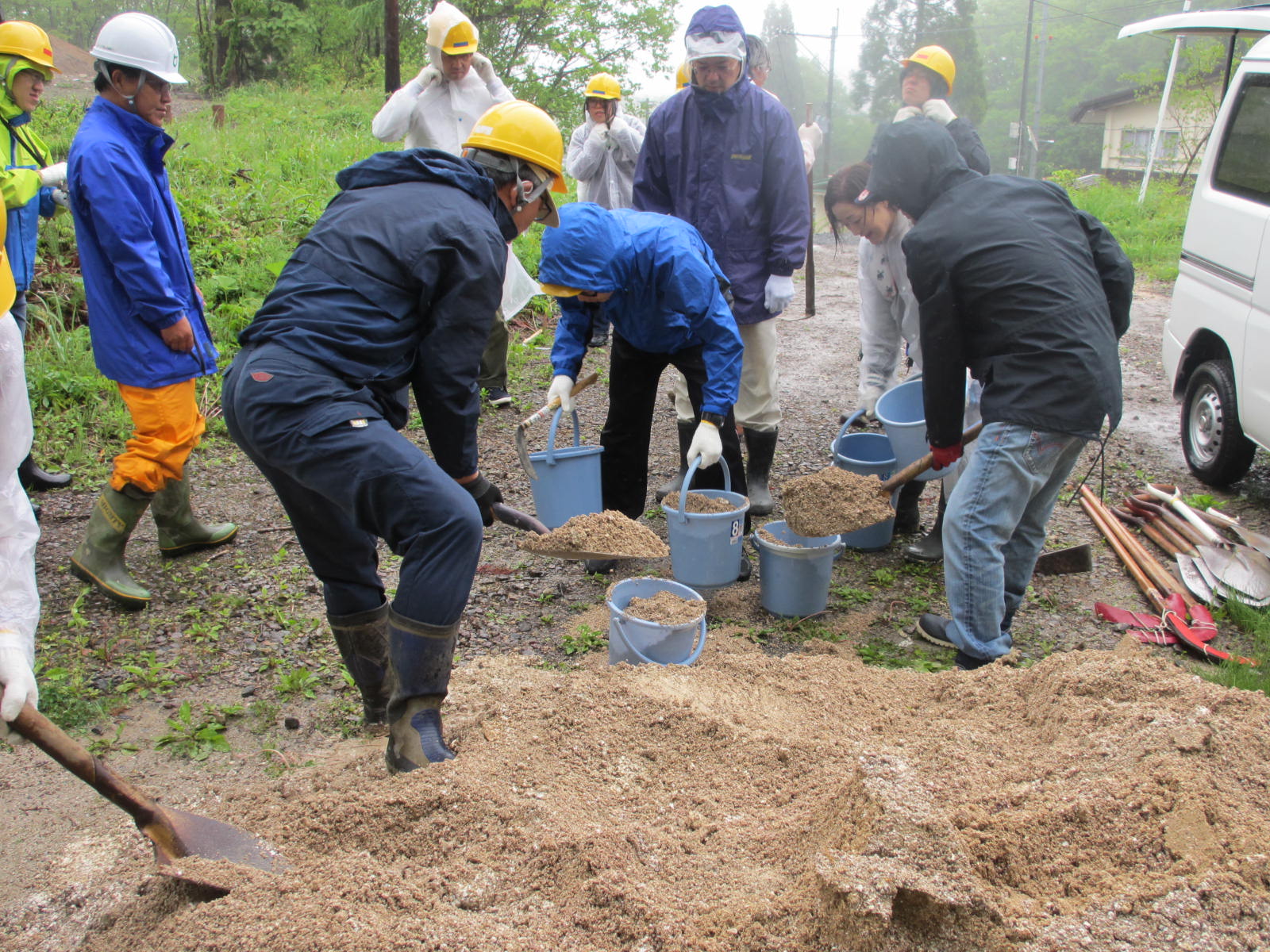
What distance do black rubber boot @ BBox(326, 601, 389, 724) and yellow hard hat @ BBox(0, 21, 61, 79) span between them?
10.8ft

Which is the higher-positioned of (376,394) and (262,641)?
(376,394)

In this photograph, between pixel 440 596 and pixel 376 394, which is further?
pixel 376 394

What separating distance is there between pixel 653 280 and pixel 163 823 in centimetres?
263

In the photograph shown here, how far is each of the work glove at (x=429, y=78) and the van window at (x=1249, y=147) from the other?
15.1ft

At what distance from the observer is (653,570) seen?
13.9 ft

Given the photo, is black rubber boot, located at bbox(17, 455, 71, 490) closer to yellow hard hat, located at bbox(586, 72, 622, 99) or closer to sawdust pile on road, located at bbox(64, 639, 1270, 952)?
sawdust pile on road, located at bbox(64, 639, 1270, 952)

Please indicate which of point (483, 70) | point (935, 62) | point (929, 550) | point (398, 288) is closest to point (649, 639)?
point (398, 288)

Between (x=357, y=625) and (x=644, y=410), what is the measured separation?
1867 millimetres

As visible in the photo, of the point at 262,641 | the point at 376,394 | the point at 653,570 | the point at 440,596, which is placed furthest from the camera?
the point at 653,570

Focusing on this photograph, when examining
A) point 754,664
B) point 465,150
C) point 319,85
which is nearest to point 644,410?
point 754,664

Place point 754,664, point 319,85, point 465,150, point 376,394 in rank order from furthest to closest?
point 319,85
point 754,664
point 465,150
point 376,394

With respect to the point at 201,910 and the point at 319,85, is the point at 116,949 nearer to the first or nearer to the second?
the point at 201,910

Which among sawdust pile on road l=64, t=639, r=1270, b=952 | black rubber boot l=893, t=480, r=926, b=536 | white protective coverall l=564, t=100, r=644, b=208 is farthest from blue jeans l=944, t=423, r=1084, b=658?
white protective coverall l=564, t=100, r=644, b=208

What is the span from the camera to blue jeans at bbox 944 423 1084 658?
3.02m
